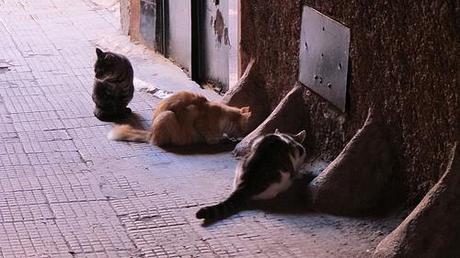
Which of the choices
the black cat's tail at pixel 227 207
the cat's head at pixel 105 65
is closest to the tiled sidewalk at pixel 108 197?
the black cat's tail at pixel 227 207

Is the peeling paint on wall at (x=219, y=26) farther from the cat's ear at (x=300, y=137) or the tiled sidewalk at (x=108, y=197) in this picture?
the cat's ear at (x=300, y=137)

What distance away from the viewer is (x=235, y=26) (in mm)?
6500

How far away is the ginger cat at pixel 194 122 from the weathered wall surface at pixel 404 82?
578mm

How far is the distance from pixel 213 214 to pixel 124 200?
534 millimetres

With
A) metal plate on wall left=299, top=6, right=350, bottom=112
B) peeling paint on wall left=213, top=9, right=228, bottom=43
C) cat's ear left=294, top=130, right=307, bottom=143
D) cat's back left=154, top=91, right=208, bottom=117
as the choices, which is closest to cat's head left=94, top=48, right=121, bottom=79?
cat's back left=154, top=91, right=208, bottom=117

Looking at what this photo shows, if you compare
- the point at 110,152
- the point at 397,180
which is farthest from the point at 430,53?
the point at 110,152

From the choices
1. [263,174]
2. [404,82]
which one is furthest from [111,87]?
[404,82]

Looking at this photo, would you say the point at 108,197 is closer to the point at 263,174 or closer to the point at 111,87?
the point at 263,174

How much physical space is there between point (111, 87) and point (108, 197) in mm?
1532

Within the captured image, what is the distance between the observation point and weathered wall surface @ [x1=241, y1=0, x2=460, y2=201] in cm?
405

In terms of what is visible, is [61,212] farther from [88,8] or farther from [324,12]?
[88,8]

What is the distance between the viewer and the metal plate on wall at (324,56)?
4.91 m

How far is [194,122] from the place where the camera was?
18.8 feet

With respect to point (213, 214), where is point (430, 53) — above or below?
above
